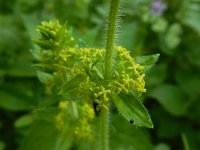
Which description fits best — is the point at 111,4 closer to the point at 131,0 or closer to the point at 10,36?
the point at 131,0

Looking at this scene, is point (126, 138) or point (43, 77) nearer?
point (43, 77)

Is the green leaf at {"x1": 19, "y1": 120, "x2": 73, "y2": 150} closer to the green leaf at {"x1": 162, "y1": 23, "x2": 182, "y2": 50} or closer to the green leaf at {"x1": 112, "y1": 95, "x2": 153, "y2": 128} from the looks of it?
the green leaf at {"x1": 112, "y1": 95, "x2": 153, "y2": 128}

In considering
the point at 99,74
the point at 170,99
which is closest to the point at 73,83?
the point at 99,74

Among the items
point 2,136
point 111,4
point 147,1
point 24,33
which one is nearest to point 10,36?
point 24,33

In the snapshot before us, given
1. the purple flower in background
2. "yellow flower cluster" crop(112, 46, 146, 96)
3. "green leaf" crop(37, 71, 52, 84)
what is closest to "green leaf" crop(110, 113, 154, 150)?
"green leaf" crop(37, 71, 52, 84)

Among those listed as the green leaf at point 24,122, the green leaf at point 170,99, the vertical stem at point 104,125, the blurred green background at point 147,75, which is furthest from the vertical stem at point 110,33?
the green leaf at point 170,99

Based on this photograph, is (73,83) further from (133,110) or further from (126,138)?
(126,138)
